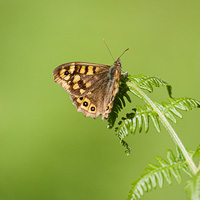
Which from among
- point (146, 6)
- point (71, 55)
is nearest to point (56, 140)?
point (71, 55)

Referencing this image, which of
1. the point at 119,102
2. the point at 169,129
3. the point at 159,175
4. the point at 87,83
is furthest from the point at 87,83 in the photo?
the point at 159,175

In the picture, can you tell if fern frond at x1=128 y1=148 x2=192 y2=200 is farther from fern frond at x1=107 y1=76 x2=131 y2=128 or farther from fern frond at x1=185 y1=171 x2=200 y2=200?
fern frond at x1=107 y1=76 x2=131 y2=128

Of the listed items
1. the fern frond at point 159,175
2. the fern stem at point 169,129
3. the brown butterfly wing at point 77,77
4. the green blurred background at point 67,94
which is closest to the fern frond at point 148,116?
the fern stem at point 169,129

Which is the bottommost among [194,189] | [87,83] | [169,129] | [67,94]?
[194,189]

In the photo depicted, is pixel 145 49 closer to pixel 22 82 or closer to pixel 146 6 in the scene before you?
pixel 146 6

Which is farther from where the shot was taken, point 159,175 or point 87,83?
point 87,83

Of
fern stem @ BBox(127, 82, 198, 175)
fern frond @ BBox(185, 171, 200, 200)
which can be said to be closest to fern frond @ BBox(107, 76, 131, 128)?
fern stem @ BBox(127, 82, 198, 175)

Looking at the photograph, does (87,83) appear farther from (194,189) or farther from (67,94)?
(67,94)
